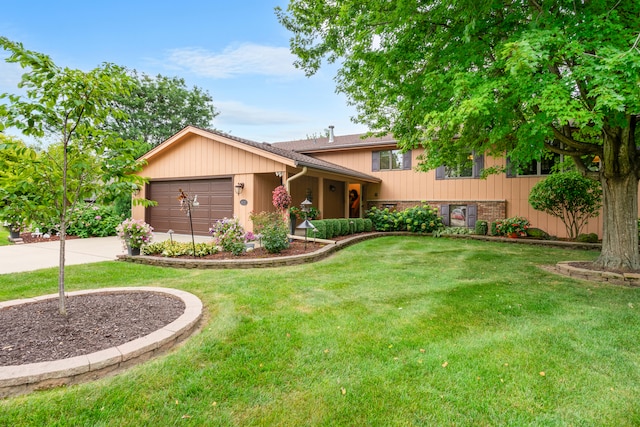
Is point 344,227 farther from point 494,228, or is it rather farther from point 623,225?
point 623,225

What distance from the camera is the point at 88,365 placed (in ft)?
7.68

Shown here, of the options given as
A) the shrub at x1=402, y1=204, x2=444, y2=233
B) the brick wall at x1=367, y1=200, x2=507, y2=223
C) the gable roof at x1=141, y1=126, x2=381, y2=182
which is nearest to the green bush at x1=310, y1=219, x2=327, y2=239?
the gable roof at x1=141, y1=126, x2=381, y2=182

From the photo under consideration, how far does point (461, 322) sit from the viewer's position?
3525 millimetres

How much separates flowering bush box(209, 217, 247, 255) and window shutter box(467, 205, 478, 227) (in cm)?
931

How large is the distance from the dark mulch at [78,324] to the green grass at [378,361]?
18.4 inches

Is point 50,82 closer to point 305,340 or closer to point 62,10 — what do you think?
point 305,340

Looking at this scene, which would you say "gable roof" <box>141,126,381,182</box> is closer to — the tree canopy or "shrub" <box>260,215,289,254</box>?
"shrub" <box>260,215,289,254</box>

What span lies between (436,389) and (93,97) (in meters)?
3.96

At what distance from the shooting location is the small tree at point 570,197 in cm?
949

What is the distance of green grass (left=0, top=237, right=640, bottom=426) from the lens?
6.62 ft

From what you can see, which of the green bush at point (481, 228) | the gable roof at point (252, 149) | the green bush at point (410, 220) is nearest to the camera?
the gable roof at point (252, 149)

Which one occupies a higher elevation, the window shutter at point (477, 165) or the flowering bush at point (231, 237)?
the window shutter at point (477, 165)

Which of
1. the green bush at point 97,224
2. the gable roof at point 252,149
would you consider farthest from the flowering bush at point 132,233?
the green bush at point 97,224

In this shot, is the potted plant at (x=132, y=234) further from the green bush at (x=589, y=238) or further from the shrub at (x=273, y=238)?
the green bush at (x=589, y=238)
